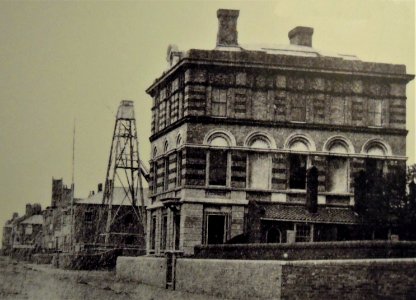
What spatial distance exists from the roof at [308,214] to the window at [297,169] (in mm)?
1220

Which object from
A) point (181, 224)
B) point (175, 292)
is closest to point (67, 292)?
point (175, 292)

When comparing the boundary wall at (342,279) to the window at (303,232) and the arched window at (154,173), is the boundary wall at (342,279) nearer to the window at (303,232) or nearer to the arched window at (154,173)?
the window at (303,232)

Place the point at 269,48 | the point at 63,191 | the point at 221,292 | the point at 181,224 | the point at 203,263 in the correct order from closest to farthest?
the point at 221,292
the point at 203,263
the point at 181,224
the point at 269,48
the point at 63,191

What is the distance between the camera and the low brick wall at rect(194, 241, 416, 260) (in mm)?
22484

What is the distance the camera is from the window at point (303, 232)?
3775 cm

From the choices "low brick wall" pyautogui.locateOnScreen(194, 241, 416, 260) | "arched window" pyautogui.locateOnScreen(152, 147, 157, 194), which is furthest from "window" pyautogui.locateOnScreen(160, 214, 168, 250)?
"low brick wall" pyautogui.locateOnScreen(194, 241, 416, 260)

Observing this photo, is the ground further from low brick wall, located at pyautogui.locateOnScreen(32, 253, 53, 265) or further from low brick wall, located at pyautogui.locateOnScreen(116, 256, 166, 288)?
low brick wall, located at pyautogui.locateOnScreen(32, 253, 53, 265)

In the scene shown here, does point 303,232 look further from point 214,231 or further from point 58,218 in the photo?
point 58,218

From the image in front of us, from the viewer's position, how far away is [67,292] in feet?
90.7

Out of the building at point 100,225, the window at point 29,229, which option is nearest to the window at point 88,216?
the building at point 100,225

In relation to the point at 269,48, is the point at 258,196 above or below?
below

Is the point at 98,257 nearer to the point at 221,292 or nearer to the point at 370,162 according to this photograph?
the point at 370,162

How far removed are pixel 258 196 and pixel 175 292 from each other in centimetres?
1108

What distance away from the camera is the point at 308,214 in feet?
124
